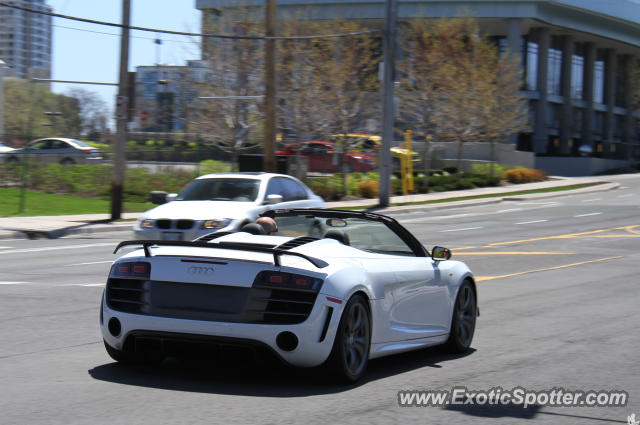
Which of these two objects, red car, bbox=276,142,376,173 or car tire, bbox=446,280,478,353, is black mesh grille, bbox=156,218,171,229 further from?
red car, bbox=276,142,376,173

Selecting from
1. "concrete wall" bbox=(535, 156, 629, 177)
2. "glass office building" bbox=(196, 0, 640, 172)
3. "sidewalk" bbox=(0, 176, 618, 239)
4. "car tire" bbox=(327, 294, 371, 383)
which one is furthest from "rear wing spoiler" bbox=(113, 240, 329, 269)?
"concrete wall" bbox=(535, 156, 629, 177)

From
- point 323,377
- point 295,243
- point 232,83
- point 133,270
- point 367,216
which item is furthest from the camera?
point 232,83

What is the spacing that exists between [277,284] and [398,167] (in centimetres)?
4009

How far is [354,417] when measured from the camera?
5.71 m

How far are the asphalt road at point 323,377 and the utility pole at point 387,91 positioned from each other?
17.6 metres

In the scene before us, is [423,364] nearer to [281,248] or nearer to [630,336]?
[281,248]

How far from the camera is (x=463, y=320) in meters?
8.55

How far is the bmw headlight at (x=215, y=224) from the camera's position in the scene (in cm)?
1520

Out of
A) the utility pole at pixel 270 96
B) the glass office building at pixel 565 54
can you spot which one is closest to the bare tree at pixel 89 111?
the glass office building at pixel 565 54

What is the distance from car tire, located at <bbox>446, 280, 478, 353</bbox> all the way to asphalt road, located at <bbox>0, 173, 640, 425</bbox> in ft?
0.45

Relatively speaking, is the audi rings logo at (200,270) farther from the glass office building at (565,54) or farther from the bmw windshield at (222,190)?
the glass office building at (565,54)

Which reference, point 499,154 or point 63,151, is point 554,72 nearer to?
point 499,154

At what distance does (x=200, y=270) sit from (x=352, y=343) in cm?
122

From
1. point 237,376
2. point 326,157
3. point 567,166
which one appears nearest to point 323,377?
point 237,376
